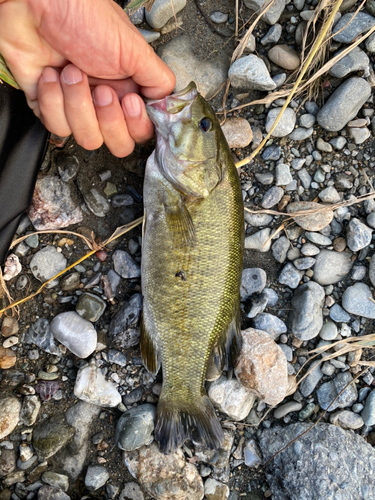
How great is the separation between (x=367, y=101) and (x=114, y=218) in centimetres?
225

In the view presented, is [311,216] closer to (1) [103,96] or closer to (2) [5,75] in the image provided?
(1) [103,96]

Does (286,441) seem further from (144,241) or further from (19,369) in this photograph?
(19,369)

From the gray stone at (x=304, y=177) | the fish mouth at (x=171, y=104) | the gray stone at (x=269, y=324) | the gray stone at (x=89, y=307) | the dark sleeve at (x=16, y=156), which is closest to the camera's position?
the fish mouth at (x=171, y=104)

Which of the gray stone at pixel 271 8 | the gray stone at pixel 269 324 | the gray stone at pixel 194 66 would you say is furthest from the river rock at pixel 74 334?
the gray stone at pixel 271 8

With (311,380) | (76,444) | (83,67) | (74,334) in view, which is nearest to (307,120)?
(83,67)

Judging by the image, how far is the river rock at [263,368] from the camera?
9.29 feet

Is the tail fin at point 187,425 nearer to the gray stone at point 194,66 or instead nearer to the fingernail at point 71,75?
the fingernail at point 71,75

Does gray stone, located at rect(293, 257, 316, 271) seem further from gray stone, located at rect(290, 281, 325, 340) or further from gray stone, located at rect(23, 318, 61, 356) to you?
gray stone, located at rect(23, 318, 61, 356)

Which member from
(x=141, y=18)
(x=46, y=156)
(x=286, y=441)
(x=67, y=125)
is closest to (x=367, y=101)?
(x=141, y=18)

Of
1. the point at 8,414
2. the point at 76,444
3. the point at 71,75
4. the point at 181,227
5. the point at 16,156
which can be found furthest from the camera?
the point at 76,444

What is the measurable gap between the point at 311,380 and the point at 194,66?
264 centimetres

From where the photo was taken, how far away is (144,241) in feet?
8.77

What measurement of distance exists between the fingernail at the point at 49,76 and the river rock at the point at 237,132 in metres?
1.27

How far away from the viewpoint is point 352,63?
116 inches
